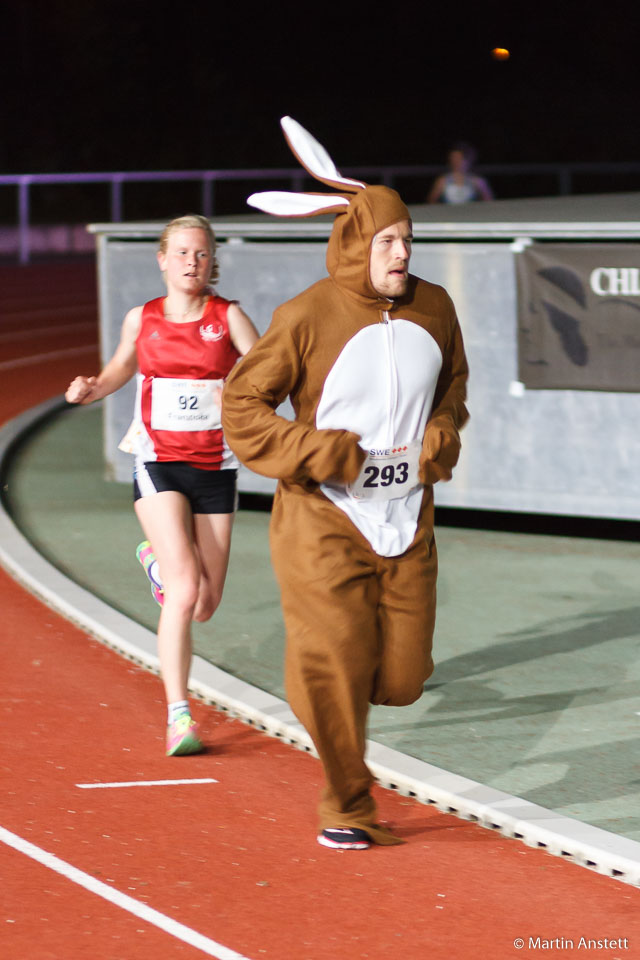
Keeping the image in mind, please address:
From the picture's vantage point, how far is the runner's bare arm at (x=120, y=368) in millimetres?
6340

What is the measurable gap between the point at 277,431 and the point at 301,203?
28.2 inches

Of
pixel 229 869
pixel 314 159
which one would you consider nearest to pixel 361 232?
pixel 314 159

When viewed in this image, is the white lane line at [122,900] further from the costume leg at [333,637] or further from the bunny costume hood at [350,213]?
the bunny costume hood at [350,213]

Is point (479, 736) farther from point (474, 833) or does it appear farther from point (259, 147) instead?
point (259, 147)

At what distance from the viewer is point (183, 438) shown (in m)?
6.22

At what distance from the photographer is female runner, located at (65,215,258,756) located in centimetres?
611

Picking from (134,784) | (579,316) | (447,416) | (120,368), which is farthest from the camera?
(579,316)

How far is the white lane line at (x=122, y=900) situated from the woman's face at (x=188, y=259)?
2.08 m

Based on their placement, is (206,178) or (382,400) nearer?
(382,400)

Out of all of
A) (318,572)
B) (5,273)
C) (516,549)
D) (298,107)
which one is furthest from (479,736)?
(298,107)

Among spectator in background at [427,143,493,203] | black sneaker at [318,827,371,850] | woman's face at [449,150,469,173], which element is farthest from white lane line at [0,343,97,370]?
black sneaker at [318,827,371,850]

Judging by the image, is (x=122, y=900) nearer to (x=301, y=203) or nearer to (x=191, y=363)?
(x=301, y=203)

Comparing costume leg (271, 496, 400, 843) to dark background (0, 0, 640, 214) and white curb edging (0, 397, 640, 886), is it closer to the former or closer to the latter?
white curb edging (0, 397, 640, 886)

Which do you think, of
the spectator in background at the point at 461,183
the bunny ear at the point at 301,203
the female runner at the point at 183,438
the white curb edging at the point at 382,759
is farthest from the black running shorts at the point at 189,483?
the spectator in background at the point at 461,183
